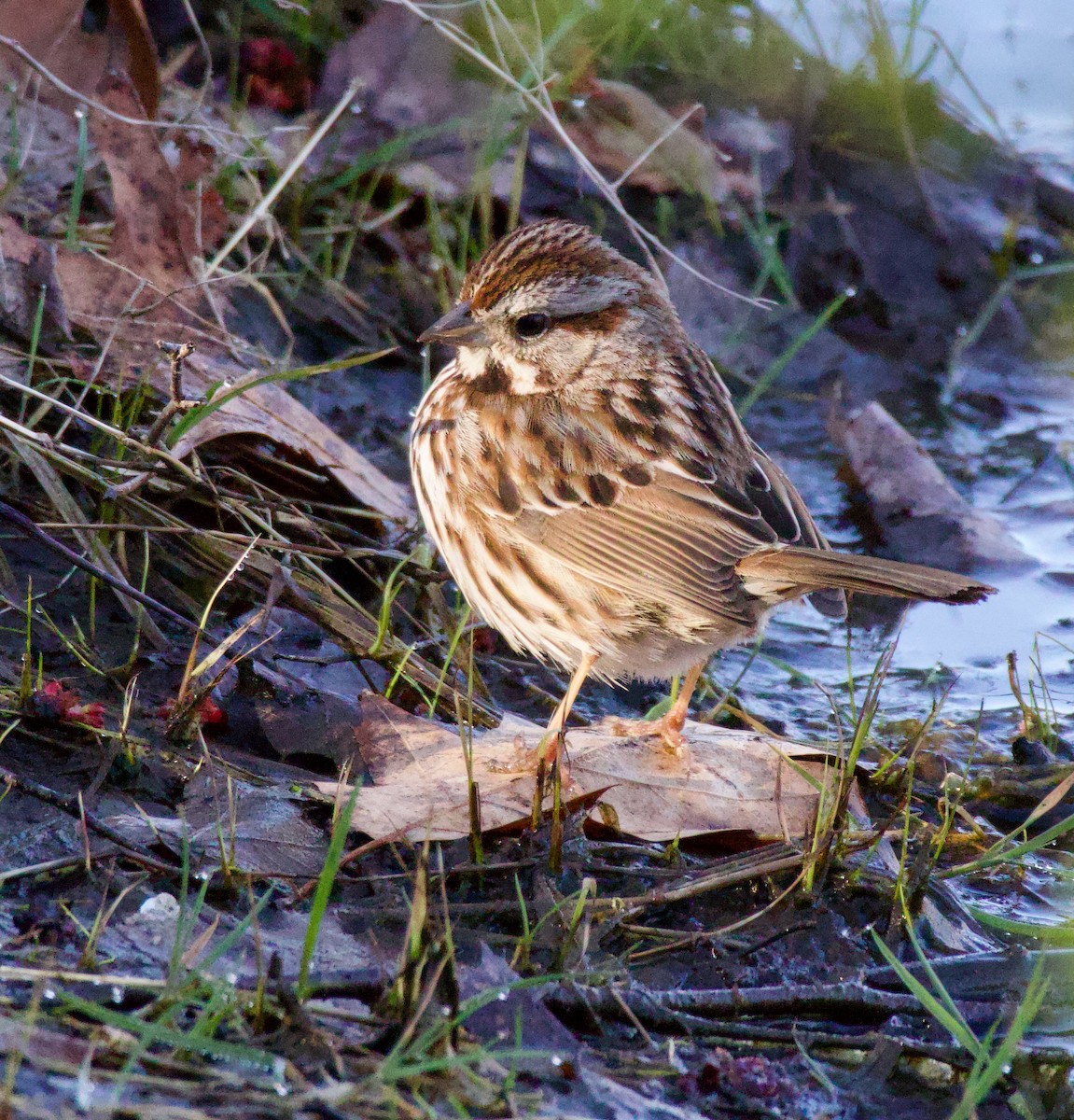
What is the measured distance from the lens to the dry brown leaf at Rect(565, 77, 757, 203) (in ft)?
24.3

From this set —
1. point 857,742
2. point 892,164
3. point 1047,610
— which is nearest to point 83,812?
point 857,742

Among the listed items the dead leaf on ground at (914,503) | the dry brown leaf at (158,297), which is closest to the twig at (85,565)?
the dry brown leaf at (158,297)

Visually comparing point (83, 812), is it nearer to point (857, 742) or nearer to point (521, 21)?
point (857, 742)

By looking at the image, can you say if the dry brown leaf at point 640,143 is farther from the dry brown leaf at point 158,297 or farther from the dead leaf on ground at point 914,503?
the dry brown leaf at point 158,297

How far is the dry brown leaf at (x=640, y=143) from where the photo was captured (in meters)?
7.41

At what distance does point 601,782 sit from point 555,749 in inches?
7.1

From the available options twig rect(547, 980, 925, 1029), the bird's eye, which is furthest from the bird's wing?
twig rect(547, 980, 925, 1029)

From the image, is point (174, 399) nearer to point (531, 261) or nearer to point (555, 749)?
point (531, 261)

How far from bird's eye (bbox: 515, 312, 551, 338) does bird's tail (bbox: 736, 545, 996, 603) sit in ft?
3.40

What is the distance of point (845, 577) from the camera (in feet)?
13.2

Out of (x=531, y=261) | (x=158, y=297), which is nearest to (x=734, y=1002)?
(x=531, y=261)

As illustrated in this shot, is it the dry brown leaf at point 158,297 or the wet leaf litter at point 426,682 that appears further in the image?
the dry brown leaf at point 158,297

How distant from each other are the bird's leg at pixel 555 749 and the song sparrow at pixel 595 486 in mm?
14

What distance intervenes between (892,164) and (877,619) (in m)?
3.42
